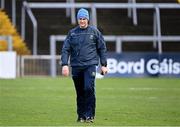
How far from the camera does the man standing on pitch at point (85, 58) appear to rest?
12.9 metres

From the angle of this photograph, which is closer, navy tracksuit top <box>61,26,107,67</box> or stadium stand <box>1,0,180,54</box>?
navy tracksuit top <box>61,26,107,67</box>

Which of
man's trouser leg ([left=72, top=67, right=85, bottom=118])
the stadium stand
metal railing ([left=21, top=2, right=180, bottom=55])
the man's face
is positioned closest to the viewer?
the man's face

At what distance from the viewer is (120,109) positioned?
53.3 feet

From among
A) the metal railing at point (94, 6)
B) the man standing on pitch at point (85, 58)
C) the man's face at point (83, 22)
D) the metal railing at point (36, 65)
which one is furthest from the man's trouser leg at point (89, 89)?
the metal railing at point (94, 6)

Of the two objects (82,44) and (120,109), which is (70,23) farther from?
(82,44)

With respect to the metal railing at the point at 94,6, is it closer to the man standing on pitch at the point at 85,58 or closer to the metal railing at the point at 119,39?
the metal railing at the point at 119,39

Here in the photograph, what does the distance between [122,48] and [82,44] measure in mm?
29989

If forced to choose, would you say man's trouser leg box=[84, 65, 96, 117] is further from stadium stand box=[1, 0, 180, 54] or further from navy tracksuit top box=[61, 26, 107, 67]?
stadium stand box=[1, 0, 180, 54]

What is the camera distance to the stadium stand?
140ft

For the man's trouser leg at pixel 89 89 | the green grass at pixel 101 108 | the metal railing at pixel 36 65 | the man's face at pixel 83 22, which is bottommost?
the green grass at pixel 101 108

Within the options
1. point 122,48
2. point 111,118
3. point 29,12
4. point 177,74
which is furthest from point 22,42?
point 111,118

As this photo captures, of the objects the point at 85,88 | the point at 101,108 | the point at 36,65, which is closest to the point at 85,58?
the point at 85,88

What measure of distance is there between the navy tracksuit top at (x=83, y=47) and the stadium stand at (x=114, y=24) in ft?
95.4

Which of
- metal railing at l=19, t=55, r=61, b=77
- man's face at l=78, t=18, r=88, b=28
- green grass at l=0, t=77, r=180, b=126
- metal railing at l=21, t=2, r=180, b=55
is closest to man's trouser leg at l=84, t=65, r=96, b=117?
green grass at l=0, t=77, r=180, b=126
